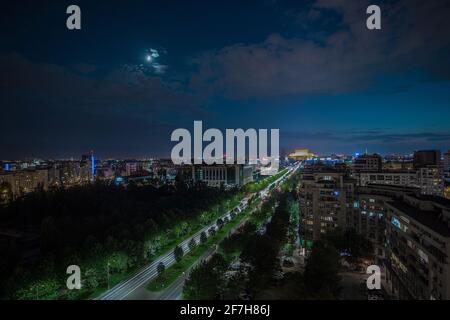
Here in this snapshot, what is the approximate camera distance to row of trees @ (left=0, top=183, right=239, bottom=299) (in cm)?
1061

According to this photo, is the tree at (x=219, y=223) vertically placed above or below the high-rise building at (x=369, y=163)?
below

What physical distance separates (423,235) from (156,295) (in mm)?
11015

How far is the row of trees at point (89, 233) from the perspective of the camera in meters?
10.6

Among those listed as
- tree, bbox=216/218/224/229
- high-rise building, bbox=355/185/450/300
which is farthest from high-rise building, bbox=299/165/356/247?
tree, bbox=216/218/224/229

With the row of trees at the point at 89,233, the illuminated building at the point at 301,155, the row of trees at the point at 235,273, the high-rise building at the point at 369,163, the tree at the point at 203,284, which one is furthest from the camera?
the illuminated building at the point at 301,155

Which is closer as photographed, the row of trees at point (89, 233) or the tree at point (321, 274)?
the row of trees at point (89, 233)

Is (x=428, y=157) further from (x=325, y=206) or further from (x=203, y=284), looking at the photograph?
(x=203, y=284)

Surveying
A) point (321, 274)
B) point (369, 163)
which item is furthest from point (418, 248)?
point (369, 163)

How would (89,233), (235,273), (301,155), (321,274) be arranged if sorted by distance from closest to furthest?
(321,274)
(235,273)
(89,233)
(301,155)

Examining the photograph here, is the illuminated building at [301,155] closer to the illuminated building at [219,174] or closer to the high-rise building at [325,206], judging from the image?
the illuminated building at [219,174]

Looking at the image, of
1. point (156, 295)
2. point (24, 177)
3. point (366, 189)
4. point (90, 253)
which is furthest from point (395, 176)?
point (24, 177)

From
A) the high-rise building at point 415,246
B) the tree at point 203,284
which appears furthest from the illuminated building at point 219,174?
the tree at point 203,284

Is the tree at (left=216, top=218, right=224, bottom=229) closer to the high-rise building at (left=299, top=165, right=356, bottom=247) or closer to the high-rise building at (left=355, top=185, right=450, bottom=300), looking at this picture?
the high-rise building at (left=299, top=165, right=356, bottom=247)

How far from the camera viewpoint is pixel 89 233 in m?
16.3
